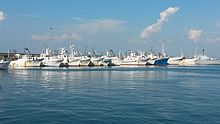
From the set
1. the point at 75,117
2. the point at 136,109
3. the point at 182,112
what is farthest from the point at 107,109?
the point at 182,112

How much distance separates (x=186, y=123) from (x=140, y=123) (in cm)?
368

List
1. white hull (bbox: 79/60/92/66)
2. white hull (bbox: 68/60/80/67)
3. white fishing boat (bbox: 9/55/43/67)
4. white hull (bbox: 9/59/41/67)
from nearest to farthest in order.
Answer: white hull (bbox: 9/59/41/67) → white fishing boat (bbox: 9/55/43/67) → white hull (bbox: 68/60/80/67) → white hull (bbox: 79/60/92/66)

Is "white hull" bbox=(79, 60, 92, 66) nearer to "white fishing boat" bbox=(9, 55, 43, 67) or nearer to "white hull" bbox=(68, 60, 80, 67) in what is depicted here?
"white hull" bbox=(68, 60, 80, 67)

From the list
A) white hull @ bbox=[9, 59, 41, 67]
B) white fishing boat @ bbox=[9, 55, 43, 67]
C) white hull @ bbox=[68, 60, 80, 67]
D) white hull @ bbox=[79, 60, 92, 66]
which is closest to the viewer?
white hull @ bbox=[9, 59, 41, 67]

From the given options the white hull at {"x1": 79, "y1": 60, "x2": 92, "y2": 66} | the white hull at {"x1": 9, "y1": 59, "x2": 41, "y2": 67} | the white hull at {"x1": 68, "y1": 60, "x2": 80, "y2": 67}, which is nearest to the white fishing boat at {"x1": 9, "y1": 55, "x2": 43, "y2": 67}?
the white hull at {"x1": 9, "y1": 59, "x2": 41, "y2": 67}

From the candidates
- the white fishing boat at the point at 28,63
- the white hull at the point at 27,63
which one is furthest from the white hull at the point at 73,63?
the white hull at the point at 27,63

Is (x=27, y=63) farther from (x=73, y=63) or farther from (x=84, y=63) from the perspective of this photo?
(x=84, y=63)

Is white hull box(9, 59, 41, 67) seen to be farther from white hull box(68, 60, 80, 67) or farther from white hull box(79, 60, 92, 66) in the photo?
white hull box(79, 60, 92, 66)

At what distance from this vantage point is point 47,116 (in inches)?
1141

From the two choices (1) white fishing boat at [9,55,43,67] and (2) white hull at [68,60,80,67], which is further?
(2) white hull at [68,60,80,67]

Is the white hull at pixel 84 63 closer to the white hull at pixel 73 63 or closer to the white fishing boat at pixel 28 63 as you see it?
the white hull at pixel 73 63

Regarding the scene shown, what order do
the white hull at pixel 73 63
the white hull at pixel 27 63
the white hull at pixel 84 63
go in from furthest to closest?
the white hull at pixel 84 63 → the white hull at pixel 73 63 → the white hull at pixel 27 63

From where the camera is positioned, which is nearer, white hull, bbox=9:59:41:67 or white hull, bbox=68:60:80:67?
white hull, bbox=9:59:41:67

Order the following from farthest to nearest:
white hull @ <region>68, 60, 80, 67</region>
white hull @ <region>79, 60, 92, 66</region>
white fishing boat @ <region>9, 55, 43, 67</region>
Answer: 1. white hull @ <region>79, 60, 92, 66</region>
2. white hull @ <region>68, 60, 80, 67</region>
3. white fishing boat @ <region>9, 55, 43, 67</region>
